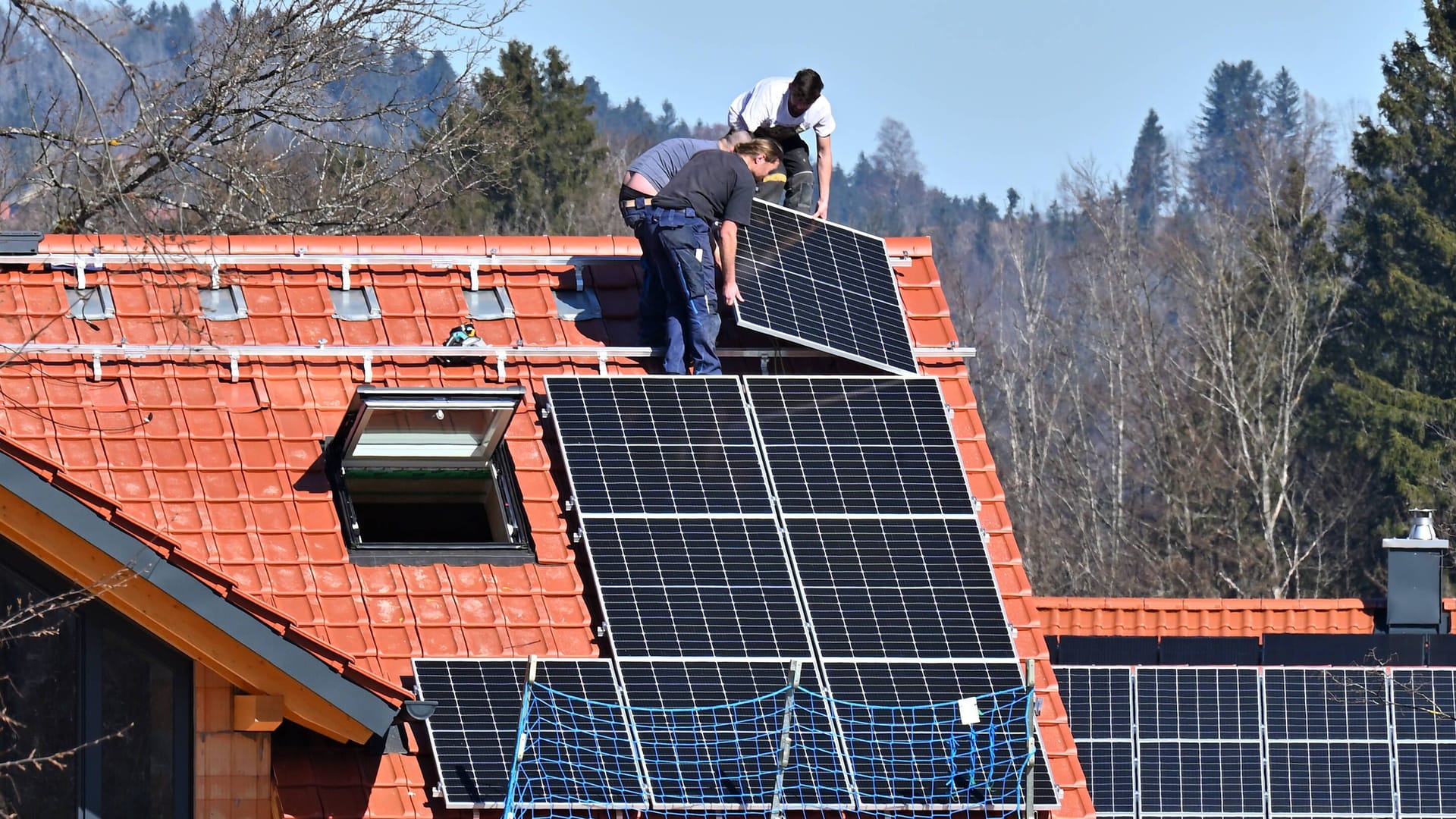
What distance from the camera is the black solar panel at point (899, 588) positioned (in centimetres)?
1341

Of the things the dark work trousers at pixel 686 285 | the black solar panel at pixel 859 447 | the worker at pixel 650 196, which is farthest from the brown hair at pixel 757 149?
the black solar panel at pixel 859 447

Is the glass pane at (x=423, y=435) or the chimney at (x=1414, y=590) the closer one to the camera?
the glass pane at (x=423, y=435)

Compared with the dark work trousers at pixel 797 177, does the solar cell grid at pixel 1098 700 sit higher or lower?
lower

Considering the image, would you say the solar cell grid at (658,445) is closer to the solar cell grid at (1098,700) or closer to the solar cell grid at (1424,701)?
the solar cell grid at (1098,700)

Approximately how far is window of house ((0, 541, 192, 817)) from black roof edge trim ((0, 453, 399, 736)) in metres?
0.99

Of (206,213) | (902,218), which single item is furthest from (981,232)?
(206,213)

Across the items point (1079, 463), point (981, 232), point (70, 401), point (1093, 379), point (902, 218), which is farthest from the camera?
point (902, 218)

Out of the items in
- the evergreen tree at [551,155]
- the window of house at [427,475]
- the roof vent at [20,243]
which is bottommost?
the window of house at [427,475]

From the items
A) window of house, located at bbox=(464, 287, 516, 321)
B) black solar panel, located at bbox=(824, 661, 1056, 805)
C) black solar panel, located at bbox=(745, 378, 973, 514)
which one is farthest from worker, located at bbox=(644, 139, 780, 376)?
black solar panel, located at bbox=(824, 661, 1056, 805)

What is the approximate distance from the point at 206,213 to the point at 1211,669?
40.5 feet

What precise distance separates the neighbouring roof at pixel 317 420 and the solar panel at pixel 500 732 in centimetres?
39

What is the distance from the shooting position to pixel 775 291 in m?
15.0

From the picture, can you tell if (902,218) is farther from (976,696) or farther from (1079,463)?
(976,696)

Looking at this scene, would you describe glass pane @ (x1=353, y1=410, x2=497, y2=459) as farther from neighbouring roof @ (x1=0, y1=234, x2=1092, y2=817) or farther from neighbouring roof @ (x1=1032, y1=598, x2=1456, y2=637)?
neighbouring roof @ (x1=1032, y1=598, x2=1456, y2=637)
